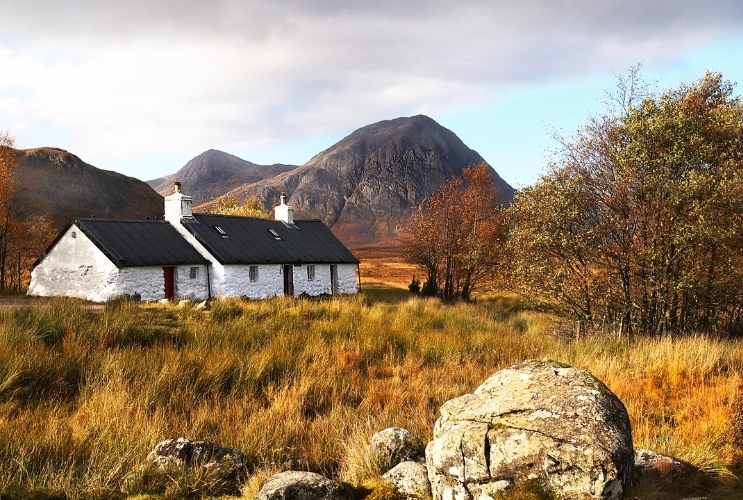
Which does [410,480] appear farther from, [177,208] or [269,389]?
[177,208]

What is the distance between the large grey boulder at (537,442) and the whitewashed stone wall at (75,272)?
24467 mm

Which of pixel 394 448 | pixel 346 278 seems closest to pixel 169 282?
pixel 346 278

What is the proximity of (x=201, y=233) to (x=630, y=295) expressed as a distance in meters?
23.3

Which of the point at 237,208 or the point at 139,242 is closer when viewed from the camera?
the point at 139,242

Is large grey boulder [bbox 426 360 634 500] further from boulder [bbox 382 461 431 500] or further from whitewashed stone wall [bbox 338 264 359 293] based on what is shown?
whitewashed stone wall [bbox 338 264 359 293]

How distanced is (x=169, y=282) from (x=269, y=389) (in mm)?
21148

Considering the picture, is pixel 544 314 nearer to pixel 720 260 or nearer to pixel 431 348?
pixel 720 260

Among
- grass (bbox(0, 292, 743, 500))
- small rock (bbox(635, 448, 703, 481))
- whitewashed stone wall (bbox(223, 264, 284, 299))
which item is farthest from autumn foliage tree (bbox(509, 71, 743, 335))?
whitewashed stone wall (bbox(223, 264, 284, 299))

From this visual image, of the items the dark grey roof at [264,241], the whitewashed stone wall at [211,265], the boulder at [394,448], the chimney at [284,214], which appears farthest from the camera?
the chimney at [284,214]

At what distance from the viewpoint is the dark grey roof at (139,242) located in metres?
25.3

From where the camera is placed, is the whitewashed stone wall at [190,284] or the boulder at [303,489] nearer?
the boulder at [303,489]

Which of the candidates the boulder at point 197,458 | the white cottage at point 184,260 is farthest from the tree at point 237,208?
the boulder at point 197,458

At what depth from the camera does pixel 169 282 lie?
27453 millimetres

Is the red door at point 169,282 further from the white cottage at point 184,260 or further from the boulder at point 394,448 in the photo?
the boulder at point 394,448
